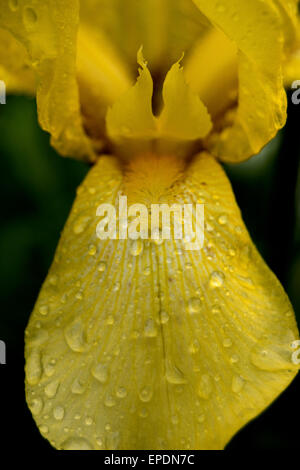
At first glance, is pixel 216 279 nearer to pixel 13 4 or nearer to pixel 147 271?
pixel 147 271

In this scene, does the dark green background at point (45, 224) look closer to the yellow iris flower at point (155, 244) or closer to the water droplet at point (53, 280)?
the yellow iris flower at point (155, 244)

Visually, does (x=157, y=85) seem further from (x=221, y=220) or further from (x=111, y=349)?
(x=111, y=349)

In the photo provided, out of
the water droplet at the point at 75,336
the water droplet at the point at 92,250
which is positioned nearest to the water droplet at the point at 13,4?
the water droplet at the point at 92,250

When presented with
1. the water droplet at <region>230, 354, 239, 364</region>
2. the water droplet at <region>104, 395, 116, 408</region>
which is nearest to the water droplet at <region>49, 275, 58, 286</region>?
the water droplet at <region>104, 395, 116, 408</region>

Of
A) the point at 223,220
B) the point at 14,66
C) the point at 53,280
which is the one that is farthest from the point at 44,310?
the point at 14,66

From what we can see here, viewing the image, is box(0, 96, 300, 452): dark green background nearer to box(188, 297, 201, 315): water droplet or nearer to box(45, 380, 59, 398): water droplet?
box(188, 297, 201, 315): water droplet
